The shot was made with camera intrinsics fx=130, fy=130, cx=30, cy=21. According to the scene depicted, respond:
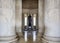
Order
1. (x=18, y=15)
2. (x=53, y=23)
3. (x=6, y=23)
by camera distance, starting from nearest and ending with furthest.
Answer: (x=53, y=23) < (x=6, y=23) < (x=18, y=15)

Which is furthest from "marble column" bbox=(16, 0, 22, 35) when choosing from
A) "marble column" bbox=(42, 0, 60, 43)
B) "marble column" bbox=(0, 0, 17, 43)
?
"marble column" bbox=(42, 0, 60, 43)

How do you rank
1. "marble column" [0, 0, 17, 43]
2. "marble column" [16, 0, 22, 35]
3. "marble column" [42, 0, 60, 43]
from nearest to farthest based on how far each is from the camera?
"marble column" [42, 0, 60, 43] < "marble column" [0, 0, 17, 43] < "marble column" [16, 0, 22, 35]

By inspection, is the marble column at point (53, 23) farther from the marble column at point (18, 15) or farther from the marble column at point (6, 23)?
the marble column at point (18, 15)

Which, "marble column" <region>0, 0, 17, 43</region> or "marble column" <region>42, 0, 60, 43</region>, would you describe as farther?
"marble column" <region>0, 0, 17, 43</region>

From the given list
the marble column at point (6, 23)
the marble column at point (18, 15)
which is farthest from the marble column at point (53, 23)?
the marble column at point (18, 15)

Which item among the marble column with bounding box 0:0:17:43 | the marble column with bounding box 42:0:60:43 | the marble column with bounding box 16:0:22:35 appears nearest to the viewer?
the marble column with bounding box 42:0:60:43

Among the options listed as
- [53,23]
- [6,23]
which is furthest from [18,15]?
[53,23]

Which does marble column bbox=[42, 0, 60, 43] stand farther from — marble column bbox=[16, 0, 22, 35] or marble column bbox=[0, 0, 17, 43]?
marble column bbox=[16, 0, 22, 35]

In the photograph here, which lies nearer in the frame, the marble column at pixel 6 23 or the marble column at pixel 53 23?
the marble column at pixel 53 23

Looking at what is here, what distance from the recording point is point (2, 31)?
721 cm

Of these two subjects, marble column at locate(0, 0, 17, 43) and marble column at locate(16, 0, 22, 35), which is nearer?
marble column at locate(0, 0, 17, 43)

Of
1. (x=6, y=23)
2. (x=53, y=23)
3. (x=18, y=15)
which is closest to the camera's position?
(x=53, y=23)

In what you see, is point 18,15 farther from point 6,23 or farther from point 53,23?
point 53,23

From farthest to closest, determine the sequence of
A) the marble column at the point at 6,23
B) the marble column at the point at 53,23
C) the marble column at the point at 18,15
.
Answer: the marble column at the point at 18,15
the marble column at the point at 6,23
the marble column at the point at 53,23
